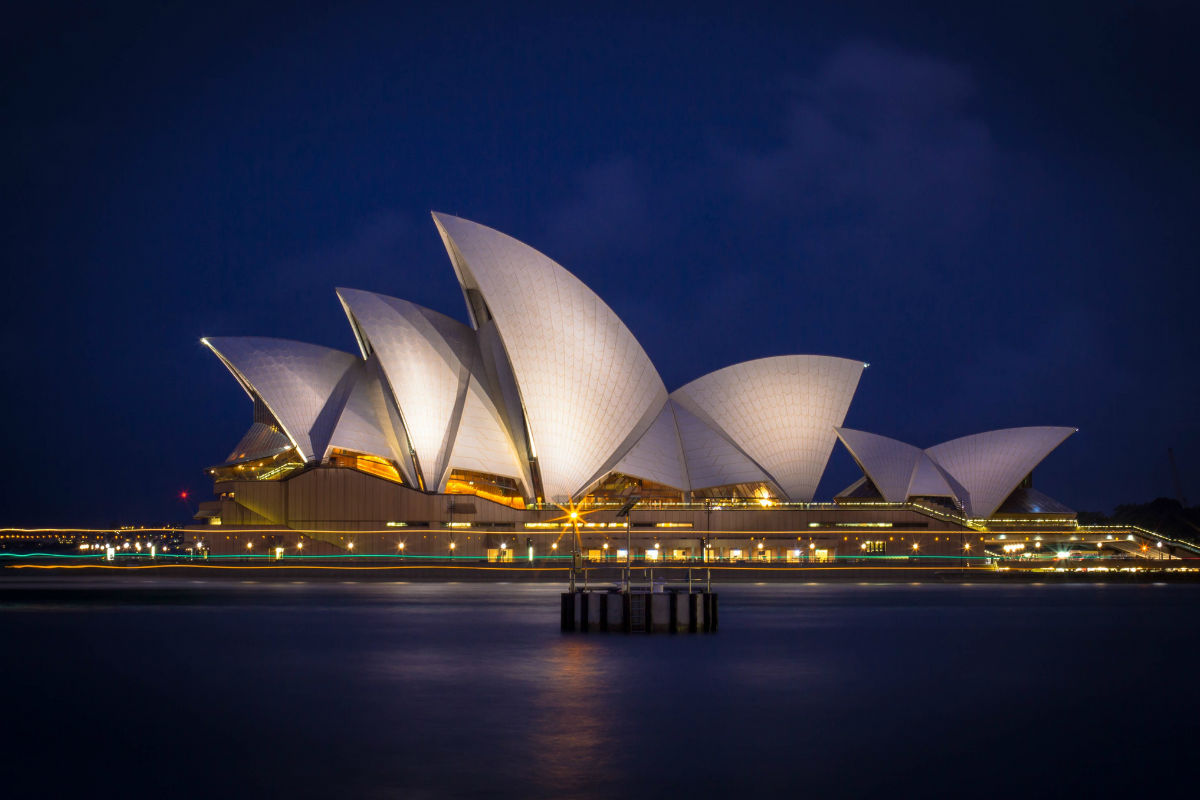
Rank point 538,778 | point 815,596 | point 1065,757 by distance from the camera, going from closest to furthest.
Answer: point 538,778, point 1065,757, point 815,596

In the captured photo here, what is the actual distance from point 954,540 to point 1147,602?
2443 centimetres

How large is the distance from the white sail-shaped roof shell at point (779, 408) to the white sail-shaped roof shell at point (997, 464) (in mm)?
9966

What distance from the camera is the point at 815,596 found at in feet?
118

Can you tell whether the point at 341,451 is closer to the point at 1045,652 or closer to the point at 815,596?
the point at 815,596

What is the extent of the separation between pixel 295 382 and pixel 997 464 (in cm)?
4261

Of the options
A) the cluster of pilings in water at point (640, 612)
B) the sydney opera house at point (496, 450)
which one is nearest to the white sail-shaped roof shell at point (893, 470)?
the sydney opera house at point (496, 450)

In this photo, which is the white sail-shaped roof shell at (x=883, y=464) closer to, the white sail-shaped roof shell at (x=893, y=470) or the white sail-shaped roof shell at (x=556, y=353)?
the white sail-shaped roof shell at (x=893, y=470)

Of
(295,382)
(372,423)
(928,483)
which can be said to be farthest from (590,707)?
(928,483)

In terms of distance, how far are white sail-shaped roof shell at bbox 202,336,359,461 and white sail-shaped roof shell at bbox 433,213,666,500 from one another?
28.7ft

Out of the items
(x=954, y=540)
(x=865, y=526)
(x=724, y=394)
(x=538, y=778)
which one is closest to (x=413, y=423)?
(x=724, y=394)

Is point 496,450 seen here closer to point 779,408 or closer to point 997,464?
point 779,408

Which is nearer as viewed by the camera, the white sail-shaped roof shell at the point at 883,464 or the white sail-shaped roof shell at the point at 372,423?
the white sail-shaped roof shell at the point at 372,423

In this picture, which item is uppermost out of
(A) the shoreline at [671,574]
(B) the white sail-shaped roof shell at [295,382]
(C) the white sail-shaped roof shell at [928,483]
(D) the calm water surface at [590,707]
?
(B) the white sail-shaped roof shell at [295,382]

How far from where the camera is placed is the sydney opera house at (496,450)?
5297 cm
